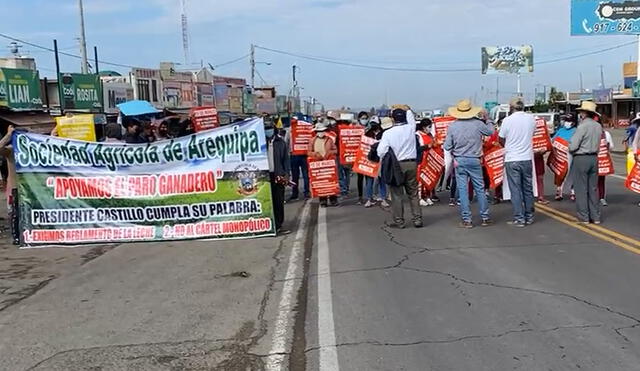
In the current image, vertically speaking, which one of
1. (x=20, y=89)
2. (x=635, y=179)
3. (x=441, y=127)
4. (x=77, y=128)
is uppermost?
(x=20, y=89)

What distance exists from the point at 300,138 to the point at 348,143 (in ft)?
4.11

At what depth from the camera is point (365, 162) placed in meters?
14.1

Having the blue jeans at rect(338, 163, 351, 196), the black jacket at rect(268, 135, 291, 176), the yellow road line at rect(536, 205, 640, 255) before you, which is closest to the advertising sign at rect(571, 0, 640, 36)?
the blue jeans at rect(338, 163, 351, 196)

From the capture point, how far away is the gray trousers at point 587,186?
34.0 feet

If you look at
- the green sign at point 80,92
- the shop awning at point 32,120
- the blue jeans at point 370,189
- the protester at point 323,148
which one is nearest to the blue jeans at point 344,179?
the protester at point 323,148

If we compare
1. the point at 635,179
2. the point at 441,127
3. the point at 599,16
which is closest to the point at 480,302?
the point at 635,179

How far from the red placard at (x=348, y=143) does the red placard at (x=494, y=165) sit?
11.0 ft

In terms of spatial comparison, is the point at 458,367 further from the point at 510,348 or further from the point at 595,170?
the point at 595,170

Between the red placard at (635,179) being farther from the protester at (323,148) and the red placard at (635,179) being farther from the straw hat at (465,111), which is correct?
the protester at (323,148)

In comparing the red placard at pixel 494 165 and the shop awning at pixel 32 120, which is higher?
the shop awning at pixel 32 120

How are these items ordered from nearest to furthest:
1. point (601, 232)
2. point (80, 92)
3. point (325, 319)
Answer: point (325, 319) < point (601, 232) < point (80, 92)

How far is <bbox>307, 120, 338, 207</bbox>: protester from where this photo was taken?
14.1m

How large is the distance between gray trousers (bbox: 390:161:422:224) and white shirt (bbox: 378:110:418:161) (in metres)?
0.14

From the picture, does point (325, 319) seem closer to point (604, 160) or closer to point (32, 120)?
point (604, 160)
